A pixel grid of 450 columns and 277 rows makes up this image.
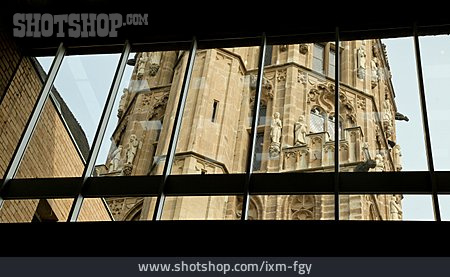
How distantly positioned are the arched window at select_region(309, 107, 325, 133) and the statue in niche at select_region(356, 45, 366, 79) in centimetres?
324

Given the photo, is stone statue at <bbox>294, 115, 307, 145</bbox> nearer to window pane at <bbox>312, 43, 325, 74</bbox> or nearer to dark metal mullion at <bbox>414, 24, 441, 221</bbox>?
window pane at <bbox>312, 43, 325, 74</bbox>

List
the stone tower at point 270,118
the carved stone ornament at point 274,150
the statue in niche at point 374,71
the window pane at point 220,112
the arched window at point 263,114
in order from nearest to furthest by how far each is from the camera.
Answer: the stone tower at point 270,118
the window pane at point 220,112
the carved stone ornament at point 274,150
the arched window at point 263,114
the statue in niche at point 374,71

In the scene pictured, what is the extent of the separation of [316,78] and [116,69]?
1786 centimetres

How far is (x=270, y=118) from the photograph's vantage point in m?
23.0

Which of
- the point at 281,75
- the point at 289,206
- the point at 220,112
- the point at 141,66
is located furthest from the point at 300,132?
the point at 141,66

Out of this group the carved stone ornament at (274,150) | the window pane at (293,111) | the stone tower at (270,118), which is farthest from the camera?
the carved stone ornament at (274,150)

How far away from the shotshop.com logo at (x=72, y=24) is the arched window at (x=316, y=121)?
15.0 metres

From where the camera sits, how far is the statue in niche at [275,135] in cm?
2117

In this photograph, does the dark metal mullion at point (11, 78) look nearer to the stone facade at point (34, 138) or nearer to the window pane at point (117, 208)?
the stone facade at point (34, 138)

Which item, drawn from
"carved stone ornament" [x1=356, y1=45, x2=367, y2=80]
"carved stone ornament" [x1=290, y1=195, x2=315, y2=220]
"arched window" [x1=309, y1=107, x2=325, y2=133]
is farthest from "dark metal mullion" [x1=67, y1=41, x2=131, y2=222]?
"carved stone ornament" [x1=356, y1=45, x2=367, y2=80]

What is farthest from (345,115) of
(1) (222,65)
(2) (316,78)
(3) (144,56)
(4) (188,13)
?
(4) (188,13)

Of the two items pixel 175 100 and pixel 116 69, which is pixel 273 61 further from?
pixel 116 69

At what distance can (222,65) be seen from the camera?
69.5 feet

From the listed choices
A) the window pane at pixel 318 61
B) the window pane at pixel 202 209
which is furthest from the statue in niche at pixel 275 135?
the window pane at pixel 202 209
